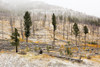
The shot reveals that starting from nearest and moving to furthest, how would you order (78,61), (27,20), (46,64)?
(46,64) → (78,61) → (27,20)

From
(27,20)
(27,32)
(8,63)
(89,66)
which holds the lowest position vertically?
(89,66)

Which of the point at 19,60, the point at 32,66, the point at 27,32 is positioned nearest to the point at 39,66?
the point at 32,66

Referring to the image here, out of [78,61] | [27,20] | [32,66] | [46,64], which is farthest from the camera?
[27,20]

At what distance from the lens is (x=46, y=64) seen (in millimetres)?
19391

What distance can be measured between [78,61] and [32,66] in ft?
37.4

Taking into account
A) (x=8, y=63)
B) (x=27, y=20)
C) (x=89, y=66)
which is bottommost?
(x=89, y=66)

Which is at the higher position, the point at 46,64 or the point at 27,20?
the point at 27,20

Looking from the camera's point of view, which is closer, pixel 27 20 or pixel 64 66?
pixel 64 66

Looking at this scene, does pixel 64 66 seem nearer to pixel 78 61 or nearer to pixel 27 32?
pixel 78 61

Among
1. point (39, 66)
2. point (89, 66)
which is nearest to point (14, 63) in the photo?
point (39, 66)

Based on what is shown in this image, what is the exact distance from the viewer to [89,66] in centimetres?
2006

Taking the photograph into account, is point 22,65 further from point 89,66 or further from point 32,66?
point 89,66

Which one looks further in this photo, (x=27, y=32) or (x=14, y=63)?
(x=27, y=32)

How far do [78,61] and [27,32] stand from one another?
→ 29.3m
